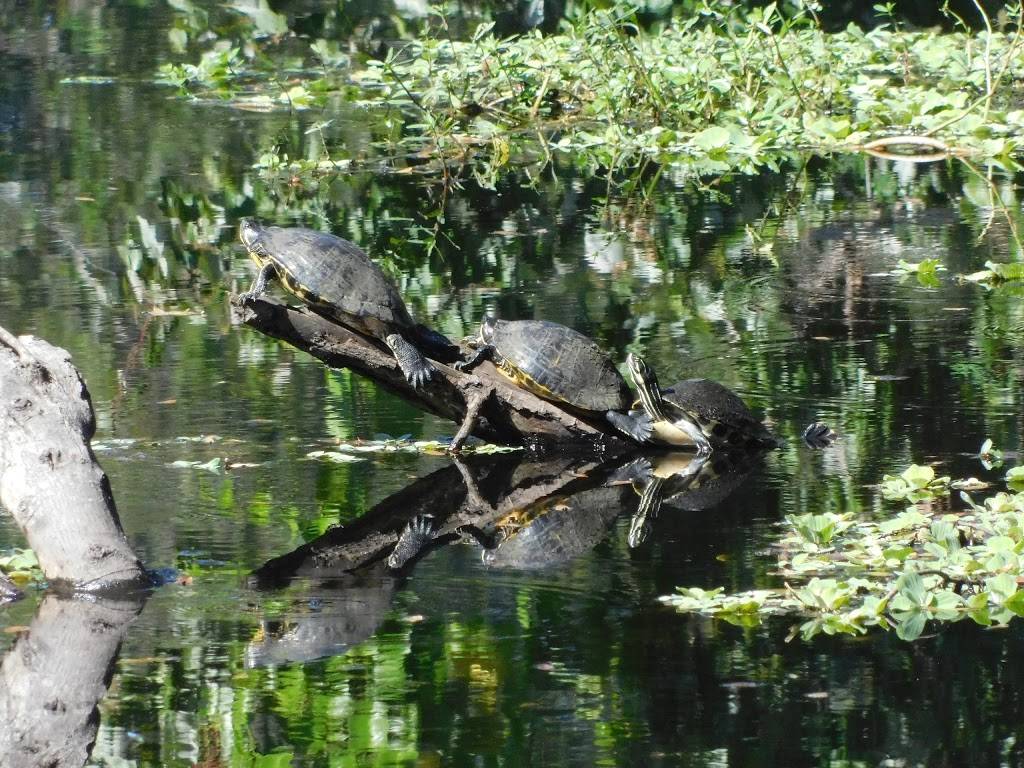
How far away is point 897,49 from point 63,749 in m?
14.8

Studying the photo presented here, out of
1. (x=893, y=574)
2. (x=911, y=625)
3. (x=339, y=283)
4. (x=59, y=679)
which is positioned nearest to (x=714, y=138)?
(x=339, y=283)

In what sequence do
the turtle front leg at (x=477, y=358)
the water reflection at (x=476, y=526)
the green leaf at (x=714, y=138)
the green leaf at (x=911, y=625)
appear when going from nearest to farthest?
1. the green leaf at (x=911, y=625)
2. the water reflection at (x=476, y=526)
3. the turtle front leg at (x=477, y=358)
4. the green leaf at (x=714, y=138)

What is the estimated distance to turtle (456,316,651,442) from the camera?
7125 mm

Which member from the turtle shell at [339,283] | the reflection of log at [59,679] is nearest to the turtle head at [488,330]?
the turtle shell at [339,283]

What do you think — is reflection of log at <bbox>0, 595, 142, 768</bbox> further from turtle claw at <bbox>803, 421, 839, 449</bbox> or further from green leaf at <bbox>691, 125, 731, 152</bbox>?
green leaf at <bbox>691, 125, 731, 152</bbox>

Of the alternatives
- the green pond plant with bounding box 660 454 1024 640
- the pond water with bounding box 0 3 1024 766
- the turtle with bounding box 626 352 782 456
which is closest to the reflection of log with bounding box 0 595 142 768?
the pond water with bounding box 0 3 1024 766

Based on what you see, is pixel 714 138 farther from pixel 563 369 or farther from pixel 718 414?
pixel 718 414

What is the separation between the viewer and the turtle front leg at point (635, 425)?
7082mm

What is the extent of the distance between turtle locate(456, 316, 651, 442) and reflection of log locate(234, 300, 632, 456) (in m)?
0.06

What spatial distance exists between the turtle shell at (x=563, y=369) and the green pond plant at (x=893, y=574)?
1.39m

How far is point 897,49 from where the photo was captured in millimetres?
17531

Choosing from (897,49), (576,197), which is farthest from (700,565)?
(897,49)

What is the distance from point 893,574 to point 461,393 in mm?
2362

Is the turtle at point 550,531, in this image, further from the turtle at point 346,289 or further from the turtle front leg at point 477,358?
the turtle at point 346,289
